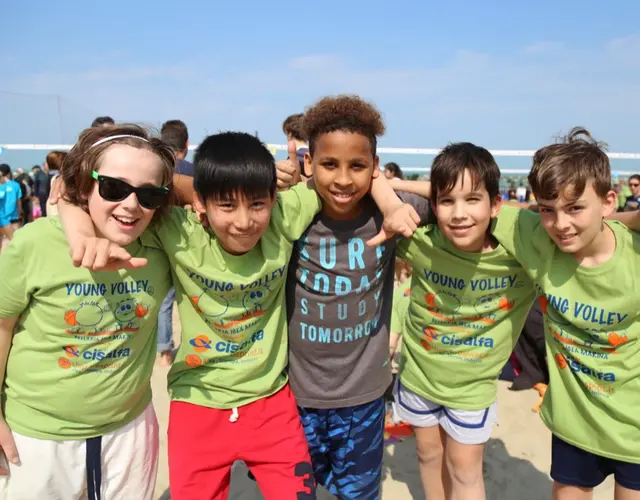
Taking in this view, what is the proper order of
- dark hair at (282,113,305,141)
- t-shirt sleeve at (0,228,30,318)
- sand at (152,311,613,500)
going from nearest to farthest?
t-shirt sleeve at (0,228,30,318) < sand at (152,311,613,500) < dark hair at (282,113,305,141)

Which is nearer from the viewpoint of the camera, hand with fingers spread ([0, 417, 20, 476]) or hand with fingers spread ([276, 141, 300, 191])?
hand with fingers spread ([0, 417, 20, 476])

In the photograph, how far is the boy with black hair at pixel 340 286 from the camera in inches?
85.7

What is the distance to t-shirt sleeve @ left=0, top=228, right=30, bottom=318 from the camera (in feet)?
5.91

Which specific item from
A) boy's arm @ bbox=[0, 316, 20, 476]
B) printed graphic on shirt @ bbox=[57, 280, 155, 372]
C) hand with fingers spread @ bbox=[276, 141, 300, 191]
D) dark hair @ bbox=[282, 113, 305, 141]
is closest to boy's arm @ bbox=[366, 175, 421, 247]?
hand with fingers spread @ bbox=[276, 141, 300, 191]

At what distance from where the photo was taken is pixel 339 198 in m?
2.15

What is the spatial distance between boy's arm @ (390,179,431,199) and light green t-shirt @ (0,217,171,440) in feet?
3.87

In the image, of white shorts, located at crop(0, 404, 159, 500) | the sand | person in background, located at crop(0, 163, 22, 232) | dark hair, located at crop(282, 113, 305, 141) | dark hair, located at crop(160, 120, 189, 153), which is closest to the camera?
white shorts, located at crop(0, 404, 159, 500)

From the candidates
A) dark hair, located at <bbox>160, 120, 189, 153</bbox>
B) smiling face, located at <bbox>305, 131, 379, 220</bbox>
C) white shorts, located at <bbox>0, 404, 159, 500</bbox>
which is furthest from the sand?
dark hair, located at <bbox>160, 120, 189, 153</bbox>

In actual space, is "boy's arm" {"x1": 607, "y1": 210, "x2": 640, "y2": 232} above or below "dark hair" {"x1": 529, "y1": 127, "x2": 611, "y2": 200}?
below

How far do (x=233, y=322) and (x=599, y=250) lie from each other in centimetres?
151

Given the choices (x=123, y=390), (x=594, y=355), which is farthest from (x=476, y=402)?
(x=123, y=390)

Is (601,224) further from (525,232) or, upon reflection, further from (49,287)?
(49,287)

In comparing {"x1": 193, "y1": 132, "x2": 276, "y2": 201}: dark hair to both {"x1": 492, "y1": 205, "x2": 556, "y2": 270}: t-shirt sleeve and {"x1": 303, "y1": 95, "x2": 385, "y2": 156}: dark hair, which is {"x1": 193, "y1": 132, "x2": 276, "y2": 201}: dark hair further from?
{"x1": 492, "y1": 205, "x2": 556, "y2": 270}: t-shirt sleeve

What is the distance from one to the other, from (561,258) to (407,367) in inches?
36.0
